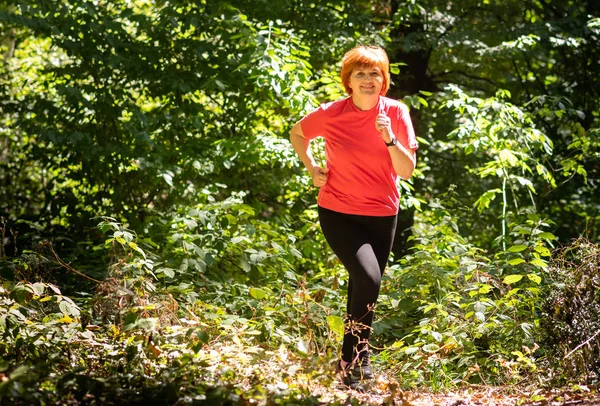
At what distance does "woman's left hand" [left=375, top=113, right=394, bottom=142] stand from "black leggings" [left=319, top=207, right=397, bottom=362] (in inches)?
18.8

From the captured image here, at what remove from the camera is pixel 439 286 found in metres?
5.59

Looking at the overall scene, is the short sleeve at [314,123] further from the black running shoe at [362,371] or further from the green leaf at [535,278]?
the green leaf at [535,278]

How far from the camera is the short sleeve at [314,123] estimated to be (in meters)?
4.27

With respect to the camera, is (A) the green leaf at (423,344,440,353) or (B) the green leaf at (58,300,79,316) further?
(A) the green leaf at (423,344,440,353)

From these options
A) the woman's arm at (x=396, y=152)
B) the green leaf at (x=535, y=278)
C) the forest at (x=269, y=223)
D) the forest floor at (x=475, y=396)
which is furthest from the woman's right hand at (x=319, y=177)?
the green leaf at (x=535, y=278)

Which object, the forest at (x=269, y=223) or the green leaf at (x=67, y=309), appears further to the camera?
the green leaf at (x=67, y=309)

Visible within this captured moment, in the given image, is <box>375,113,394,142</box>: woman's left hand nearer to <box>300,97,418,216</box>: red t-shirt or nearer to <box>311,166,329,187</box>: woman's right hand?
<box>300,97,418,216</box>: red t-shirt

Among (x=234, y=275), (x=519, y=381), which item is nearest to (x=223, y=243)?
(x=234, y=275)

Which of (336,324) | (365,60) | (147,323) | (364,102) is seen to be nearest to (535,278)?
(336,324)

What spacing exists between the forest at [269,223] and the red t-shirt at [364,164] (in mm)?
709

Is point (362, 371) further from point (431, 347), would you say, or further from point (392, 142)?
point (392, 142)

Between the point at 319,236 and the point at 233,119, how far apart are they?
1.79 metres

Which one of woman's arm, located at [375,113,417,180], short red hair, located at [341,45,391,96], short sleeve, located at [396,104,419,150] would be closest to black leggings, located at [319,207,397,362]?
woman's arm, located at [375,113,417,180]

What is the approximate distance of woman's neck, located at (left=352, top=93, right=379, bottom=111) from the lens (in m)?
4.09
